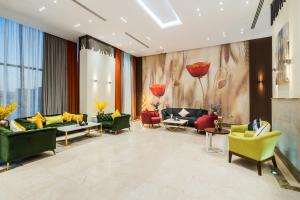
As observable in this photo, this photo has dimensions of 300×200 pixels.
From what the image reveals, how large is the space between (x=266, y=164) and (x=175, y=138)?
9.12 feet

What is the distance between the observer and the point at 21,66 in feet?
18.7

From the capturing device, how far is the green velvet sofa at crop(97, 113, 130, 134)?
6.27 meters

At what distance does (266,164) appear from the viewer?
140 inches

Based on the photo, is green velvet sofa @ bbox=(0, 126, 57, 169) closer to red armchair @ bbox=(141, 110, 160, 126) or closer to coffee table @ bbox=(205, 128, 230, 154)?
coffee table @ bbox=(205, 128, 230, 154)

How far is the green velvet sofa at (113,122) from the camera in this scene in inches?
247

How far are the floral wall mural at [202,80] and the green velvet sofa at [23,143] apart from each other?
6.36 metres

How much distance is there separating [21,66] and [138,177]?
18.9 ft

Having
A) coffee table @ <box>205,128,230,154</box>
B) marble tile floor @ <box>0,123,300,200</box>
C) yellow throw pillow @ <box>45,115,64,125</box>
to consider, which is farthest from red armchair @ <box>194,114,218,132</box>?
yellow throw pillow @ <box>45,115,64,125</box>

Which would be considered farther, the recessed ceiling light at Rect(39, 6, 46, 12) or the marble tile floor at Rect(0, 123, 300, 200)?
the recessed ceiling light at Rect(39, 6, 46, 12)

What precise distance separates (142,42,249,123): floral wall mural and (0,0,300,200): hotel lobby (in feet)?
0.17

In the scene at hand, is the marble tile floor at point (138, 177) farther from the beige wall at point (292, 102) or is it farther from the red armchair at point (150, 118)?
the red armchair at point (150, 118)

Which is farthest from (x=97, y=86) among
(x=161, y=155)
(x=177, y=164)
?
(x=177, y=164)

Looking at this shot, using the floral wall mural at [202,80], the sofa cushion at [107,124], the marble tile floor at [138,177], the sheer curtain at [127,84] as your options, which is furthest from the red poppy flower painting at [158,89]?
the marble tile floor at [138,177]

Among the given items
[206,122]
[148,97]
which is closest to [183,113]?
[206,122]
